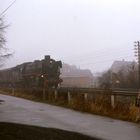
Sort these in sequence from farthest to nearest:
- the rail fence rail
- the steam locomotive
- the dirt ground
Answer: the steam locomotive, the rail fence rail, the dirt ground

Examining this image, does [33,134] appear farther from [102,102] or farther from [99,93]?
[99,93]

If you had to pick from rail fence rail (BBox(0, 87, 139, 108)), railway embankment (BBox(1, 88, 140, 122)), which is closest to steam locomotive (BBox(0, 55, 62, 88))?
rail fence rail (BBox(0, 87, 139, 108))

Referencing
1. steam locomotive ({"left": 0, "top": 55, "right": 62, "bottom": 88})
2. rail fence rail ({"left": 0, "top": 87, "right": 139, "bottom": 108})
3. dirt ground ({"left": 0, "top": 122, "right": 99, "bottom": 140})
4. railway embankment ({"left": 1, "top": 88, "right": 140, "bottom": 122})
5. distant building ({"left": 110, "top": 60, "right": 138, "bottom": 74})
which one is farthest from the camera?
distant building ({"left": 110, "top": 60, "right": 138, "bottom": 74})

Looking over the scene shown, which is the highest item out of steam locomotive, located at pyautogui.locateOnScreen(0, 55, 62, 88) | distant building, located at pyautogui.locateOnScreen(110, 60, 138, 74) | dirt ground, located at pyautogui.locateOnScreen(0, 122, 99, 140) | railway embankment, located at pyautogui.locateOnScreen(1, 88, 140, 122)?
distant building, located at pyautogui.locateOnScreen(110, 60, 138, 74)

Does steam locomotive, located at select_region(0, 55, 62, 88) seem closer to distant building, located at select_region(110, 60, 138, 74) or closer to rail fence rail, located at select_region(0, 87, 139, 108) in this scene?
rail fence rail, located at select_region(0, 87, 139, 108)

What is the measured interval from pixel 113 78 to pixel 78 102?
38.6m

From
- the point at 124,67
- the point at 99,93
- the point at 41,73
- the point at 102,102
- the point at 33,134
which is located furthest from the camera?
the point at 124,67

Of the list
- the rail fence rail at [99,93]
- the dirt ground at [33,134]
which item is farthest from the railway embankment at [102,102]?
the dirt ground at [33,134]

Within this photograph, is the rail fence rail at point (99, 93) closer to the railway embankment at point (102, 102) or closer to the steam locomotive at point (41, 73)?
the railway embankment at point (102, 102)

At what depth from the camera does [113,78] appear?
207 ft

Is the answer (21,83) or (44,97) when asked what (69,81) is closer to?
(21,83)

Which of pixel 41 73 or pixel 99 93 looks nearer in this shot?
pixel 99 93

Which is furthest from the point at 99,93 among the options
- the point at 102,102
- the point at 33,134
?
the point at 33,134

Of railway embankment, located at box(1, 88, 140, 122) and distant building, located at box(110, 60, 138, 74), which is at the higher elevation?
distant building, located at box(110, 60, 138, 74)
